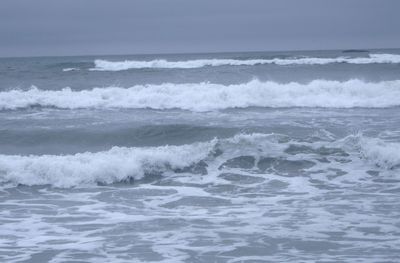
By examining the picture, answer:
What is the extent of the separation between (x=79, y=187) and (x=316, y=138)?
5.54 metres

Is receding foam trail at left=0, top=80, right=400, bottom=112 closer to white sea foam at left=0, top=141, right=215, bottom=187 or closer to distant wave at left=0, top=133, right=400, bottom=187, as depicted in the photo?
distant wave at left=0, top=133, right=400, bottom=187

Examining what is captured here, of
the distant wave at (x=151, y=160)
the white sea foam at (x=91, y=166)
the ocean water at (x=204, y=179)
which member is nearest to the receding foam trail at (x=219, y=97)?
the ocean water at (x=204, y=179)

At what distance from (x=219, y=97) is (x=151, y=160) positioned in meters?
8.54

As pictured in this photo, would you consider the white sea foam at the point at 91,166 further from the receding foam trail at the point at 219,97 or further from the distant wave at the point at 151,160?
the receding foam trail at the point at 219,97

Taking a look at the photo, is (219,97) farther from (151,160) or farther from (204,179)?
(204,179)

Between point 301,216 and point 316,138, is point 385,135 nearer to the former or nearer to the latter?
point 316,138

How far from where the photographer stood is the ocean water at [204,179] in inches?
238

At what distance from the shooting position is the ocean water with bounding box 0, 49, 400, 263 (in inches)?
238

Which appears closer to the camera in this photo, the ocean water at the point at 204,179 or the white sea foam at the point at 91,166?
the ocean water at the point at 204,179

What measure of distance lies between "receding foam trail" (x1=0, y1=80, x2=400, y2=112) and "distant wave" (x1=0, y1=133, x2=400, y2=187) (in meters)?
6.28

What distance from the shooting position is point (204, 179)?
9.52 m

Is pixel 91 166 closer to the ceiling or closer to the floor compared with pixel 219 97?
closer to the floor

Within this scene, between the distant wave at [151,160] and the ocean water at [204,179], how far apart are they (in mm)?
27

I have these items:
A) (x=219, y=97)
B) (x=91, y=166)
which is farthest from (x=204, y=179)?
(x=219, y=97)
